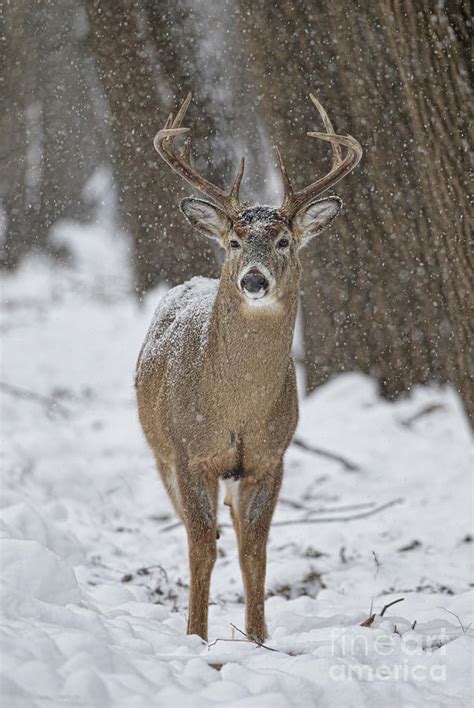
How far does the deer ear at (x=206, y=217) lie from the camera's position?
521 cm

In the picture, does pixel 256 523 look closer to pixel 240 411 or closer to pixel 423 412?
pixel 240 411

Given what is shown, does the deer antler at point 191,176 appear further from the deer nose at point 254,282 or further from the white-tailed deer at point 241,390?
the deer nose at point 254,282

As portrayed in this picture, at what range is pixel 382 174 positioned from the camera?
726 cm

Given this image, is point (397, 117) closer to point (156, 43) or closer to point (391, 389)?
point (156, 43)

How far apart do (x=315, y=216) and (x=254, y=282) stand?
90cm

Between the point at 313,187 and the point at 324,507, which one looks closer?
the point at 313,187

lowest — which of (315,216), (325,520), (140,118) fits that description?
(325,520)

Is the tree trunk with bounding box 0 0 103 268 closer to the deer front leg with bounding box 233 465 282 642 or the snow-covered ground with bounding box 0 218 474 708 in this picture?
the snow-covered ground with bounding box 0 218 474 708

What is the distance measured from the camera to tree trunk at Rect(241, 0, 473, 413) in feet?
18.1

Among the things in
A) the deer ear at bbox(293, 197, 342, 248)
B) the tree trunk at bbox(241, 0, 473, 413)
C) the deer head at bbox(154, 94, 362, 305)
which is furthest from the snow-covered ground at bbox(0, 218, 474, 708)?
the deer ear at bbox(293, 197, 342, 248)

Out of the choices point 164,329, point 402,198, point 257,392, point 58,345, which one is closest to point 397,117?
point 402,198

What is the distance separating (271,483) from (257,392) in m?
0.49

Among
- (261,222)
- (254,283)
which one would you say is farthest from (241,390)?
(261,222)

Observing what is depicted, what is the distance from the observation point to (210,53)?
859cm
